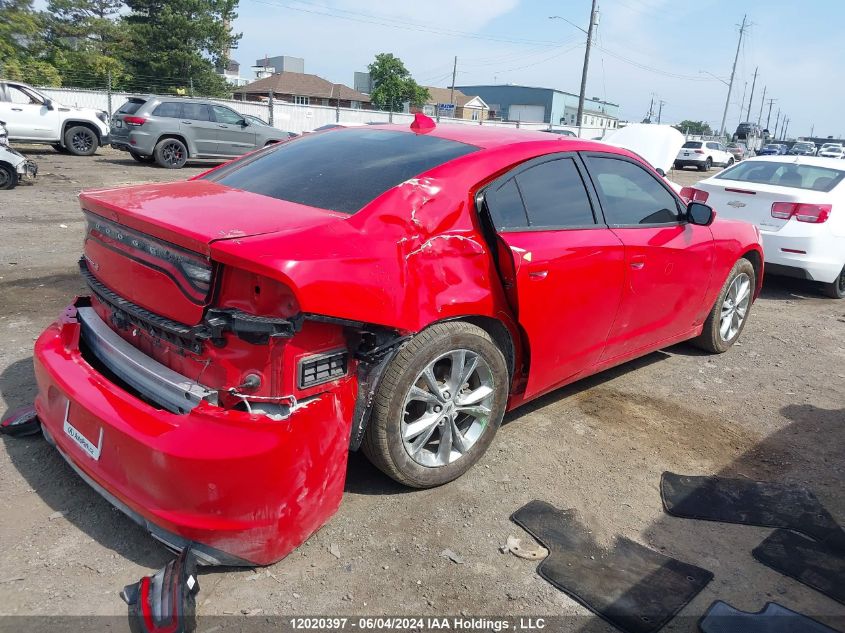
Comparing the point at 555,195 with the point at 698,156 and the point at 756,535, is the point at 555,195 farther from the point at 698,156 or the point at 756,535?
the point at 698,156

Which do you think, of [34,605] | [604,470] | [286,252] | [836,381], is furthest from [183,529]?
[836,381]

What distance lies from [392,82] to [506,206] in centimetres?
7217

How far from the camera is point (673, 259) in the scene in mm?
4152

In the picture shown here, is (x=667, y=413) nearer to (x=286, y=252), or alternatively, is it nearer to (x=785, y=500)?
(x=785, y=500)

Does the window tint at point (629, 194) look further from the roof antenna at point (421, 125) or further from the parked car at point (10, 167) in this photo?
the parked car at point (10, 167)

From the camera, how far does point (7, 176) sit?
35.8ft

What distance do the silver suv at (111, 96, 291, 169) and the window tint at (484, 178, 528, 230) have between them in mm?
13194

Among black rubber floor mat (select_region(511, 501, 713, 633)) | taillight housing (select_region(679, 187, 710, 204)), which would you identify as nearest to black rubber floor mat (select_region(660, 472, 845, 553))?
black rubber floor mat (select_region(511, 501, 713, 633))

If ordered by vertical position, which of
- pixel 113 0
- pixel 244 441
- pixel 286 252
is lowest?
pixel 244 441

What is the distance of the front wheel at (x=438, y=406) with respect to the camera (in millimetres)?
2734

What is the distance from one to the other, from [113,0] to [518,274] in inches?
2256

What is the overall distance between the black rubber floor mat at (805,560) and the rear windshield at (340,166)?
225 centimetres

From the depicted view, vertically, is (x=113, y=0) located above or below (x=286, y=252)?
above

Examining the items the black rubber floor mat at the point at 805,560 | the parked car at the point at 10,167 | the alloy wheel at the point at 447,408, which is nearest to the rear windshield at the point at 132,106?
the parked car at the point at 10,167
